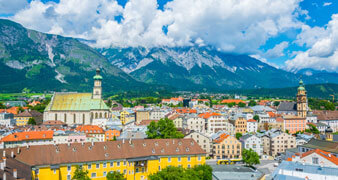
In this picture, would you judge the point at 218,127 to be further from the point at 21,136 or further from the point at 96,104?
the point at 21,136

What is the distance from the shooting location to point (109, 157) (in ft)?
172

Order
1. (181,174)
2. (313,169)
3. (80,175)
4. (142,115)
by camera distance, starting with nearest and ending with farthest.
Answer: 1. (313,169)
2. (181,174)
3. (80,175)
4. (142,115)

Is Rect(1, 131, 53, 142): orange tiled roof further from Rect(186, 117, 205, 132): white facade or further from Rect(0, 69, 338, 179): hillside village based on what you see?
Rect(186, 117, 205, 132): white facade

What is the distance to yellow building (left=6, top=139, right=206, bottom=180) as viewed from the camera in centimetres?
4822

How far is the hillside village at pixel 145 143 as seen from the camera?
48438 mm

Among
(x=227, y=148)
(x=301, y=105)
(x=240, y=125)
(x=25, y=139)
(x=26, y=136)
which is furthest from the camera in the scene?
(x=301, y=105)

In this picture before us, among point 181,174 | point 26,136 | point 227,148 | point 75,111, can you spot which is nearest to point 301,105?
point 227,148

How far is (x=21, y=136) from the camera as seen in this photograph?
79125 millimetres

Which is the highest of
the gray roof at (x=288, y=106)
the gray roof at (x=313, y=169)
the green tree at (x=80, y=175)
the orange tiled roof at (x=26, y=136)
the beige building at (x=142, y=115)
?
the gray roof at (x=288, y=106)

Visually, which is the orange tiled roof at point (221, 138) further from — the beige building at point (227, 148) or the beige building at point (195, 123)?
the beige building at point (195, 123)

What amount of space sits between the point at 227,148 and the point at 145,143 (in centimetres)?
3807

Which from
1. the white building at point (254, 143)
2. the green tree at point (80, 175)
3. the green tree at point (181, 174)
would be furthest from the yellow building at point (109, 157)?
the white building at point (254, 143)

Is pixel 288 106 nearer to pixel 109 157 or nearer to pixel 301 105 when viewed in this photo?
pixel 301 105

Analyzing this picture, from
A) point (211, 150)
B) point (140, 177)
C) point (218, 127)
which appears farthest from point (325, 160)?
point (218, 127)
